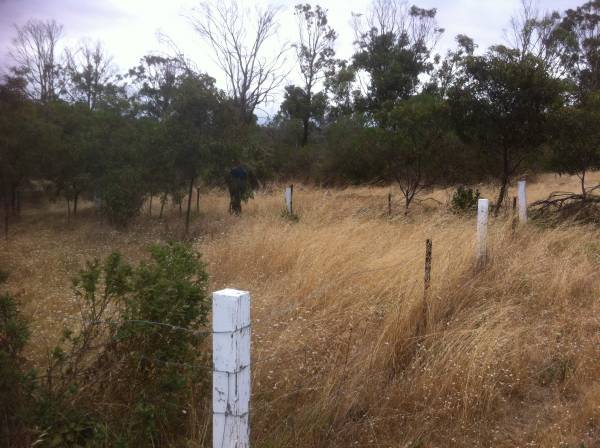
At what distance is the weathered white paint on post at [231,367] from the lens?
2139 mm

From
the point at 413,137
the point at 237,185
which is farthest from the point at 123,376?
the point at 413,137

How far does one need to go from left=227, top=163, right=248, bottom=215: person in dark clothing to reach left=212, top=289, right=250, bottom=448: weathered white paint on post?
466 inches

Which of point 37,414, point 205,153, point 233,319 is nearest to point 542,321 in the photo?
point 233,319

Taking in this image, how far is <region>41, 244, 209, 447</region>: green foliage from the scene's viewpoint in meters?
2.67

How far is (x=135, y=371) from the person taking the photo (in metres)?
3.02

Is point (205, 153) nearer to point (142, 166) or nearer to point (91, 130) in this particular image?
point (142, 166)

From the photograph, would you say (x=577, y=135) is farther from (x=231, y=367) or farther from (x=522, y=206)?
(x=231, y=367)

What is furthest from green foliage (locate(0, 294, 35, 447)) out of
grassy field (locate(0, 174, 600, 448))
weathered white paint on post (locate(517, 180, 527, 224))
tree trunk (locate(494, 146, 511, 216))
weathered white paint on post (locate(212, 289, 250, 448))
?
tree trunk (locate(494, 146, 511, 216))

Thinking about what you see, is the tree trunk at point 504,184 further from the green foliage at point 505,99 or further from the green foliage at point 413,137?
the green foliage at point 413,137

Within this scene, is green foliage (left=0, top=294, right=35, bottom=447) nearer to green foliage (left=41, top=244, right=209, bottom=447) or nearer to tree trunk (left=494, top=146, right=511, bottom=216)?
green foliage (left=41, top=244, right=209, bottom=447)

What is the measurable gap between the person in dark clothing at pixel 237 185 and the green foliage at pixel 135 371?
35.6 feet

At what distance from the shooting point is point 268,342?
380 cm

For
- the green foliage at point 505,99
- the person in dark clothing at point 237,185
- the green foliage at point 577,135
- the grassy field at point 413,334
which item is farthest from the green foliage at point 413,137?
the grassy field at point 413,334

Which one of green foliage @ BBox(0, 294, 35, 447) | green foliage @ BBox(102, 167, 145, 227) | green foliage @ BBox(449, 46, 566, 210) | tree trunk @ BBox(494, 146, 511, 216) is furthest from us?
green foliage @ BBox(102, 167, 145, 227)
